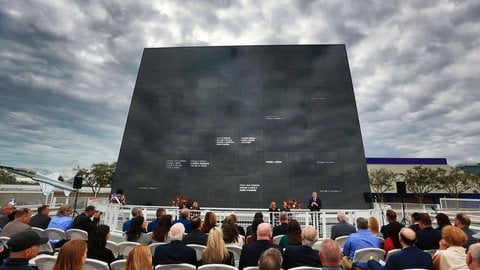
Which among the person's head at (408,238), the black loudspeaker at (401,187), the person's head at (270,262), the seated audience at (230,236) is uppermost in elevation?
the black loudspeaker at (401,187)

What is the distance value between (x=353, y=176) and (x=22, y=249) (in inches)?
511

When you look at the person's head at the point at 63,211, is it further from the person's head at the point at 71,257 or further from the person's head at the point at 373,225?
the person's head at the point at 373,225

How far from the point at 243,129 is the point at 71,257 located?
12.0 m

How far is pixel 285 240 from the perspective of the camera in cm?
404

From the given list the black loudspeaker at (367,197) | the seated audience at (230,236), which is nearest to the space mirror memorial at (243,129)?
the black loudspeaker at (367,197)

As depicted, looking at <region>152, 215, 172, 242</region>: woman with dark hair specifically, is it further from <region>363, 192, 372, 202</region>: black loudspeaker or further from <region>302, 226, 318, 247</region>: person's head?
<region>363, 192, 372, 202</region>: black loudspeaker

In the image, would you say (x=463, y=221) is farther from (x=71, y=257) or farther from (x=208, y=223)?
(x=71, y=257)

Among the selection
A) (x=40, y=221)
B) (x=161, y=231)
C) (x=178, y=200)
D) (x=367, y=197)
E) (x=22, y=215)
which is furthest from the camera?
(x=178, y=200)

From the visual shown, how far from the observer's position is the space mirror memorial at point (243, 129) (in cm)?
1257

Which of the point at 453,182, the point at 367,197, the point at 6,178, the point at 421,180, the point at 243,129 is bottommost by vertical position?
the point at 367,197

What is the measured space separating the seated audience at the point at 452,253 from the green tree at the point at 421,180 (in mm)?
46816

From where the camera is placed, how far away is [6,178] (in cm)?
4162

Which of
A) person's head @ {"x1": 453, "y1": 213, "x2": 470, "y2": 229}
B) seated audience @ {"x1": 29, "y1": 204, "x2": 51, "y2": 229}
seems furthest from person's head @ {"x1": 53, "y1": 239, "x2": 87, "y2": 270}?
person's head @ {"x1": 453, "y1": 213, "x2": 470, "y2": 229}

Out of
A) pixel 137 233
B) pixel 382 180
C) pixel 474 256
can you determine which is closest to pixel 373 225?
pixel 474 256
